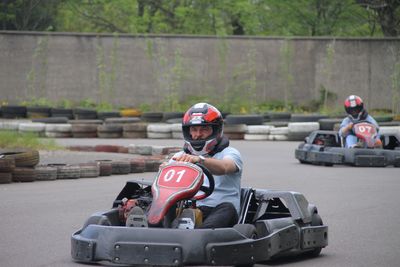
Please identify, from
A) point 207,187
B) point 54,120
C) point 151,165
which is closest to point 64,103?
point 54,120

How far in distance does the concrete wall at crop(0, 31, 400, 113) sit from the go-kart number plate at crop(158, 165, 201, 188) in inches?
875

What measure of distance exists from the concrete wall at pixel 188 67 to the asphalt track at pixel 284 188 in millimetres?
12589

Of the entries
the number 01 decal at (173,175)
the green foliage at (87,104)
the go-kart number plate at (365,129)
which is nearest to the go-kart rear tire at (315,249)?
the number 01 decal at (173,175)

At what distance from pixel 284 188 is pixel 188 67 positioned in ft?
57.4

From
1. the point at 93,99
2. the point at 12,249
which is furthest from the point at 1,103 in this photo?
the point at 12,249

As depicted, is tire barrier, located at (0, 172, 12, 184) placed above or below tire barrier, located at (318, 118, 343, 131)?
below

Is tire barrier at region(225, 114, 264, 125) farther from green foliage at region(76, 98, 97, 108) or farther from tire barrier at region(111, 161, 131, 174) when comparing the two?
tire barrier at region(111, 161, 131, 174)

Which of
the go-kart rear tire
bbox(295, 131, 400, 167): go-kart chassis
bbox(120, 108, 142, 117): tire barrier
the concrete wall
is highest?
the concrete wall

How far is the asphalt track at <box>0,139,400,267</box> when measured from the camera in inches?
262

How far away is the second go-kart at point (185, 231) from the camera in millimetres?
5664

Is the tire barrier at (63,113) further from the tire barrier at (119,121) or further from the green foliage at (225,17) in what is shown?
the green foliage at (225,17)

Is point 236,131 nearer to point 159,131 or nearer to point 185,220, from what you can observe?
point 159,131

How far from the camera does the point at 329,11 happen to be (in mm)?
37531

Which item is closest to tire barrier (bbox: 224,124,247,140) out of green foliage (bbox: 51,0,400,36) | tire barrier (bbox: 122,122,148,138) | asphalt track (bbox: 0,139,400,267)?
tire barrier (bbox: 122,122,148,138)
